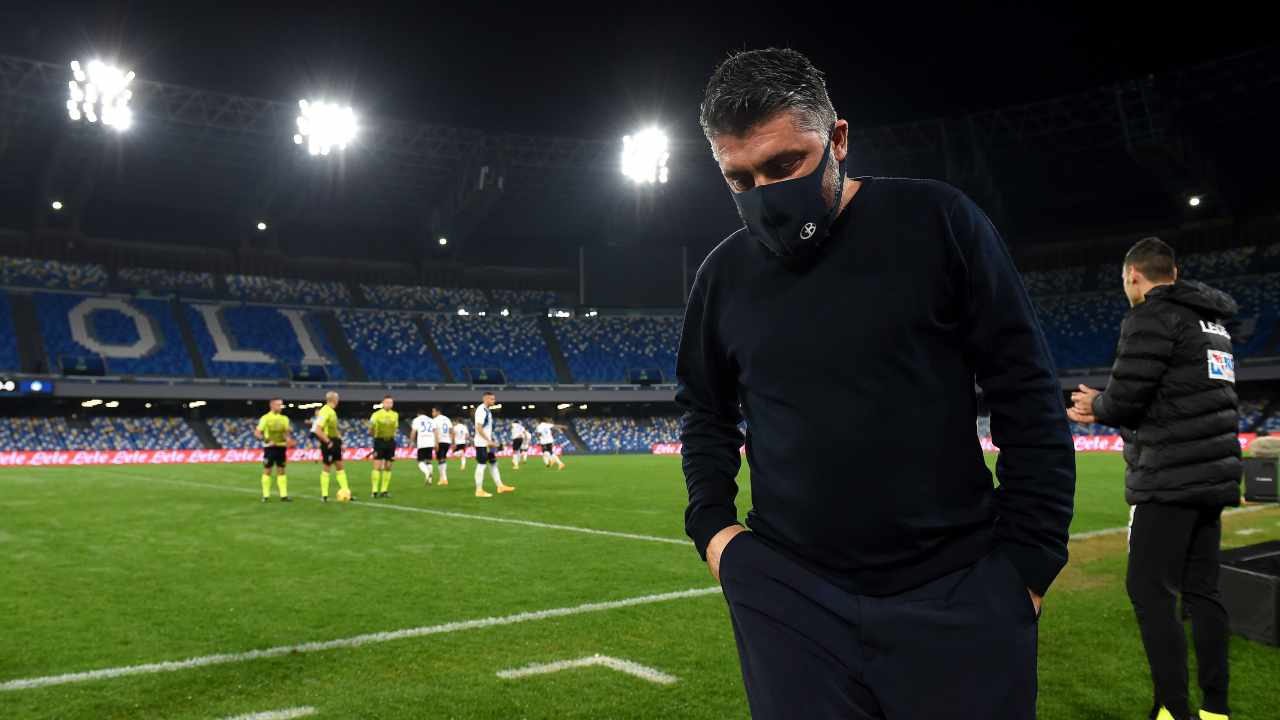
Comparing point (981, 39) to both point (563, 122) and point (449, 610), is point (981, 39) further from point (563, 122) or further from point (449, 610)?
point (449, 610)

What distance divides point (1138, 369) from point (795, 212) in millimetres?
2509

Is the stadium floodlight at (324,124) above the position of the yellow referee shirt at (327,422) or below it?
above

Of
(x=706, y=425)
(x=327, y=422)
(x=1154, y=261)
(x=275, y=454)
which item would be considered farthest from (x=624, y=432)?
(x=706, y=425)

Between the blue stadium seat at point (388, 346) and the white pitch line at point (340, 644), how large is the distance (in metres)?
45.9

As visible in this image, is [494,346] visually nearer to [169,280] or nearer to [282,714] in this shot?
[169,280]

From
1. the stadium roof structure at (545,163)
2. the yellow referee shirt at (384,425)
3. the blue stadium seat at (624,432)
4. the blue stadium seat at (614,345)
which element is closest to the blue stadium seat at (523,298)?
the blue stadium seat at (614,345)

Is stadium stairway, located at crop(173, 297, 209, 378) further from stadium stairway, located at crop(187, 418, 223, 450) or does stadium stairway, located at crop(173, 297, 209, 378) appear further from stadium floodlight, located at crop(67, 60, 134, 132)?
stadium floodlight, located at crop(67, 60, 134, 132)

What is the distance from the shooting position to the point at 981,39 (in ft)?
105

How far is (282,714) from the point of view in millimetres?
4383

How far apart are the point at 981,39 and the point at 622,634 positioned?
105ft

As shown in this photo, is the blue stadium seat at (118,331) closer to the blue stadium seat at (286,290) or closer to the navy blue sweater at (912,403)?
the blue stadium seat at (286,290)

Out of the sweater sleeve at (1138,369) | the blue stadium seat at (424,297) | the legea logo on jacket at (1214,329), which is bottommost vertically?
the sweater sleeve at (1138,369)

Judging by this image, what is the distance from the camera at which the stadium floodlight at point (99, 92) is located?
32.2 metres

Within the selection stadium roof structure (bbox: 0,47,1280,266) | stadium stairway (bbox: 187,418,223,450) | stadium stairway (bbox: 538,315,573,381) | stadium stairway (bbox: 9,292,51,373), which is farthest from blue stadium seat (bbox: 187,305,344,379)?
stadium stairway (bbox: 538,315,573,381)
